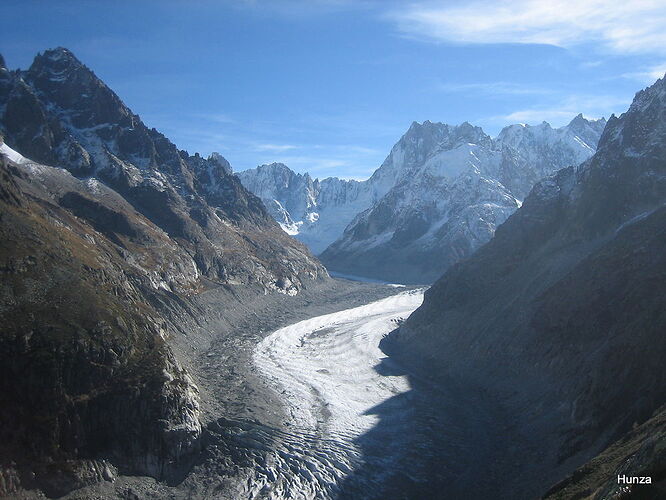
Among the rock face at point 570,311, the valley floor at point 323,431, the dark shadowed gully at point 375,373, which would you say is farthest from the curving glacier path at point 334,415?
the rock face at point 570,311

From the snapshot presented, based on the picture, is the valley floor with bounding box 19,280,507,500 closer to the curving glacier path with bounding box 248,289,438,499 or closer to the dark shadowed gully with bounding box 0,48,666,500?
the curving glacier path with bounding box 248,289,438,499

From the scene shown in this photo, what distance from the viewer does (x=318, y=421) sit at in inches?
3511

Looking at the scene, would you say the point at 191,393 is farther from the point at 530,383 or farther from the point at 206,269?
the point at 206,269

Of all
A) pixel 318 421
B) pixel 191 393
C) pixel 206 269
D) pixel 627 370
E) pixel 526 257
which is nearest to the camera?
pixel 627 370

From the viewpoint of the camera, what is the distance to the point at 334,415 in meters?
91.9

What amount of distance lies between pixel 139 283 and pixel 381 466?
279ft

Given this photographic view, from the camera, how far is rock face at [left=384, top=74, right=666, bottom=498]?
7125cm

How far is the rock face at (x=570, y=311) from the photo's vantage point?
234 feet

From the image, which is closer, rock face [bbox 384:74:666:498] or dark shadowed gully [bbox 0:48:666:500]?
dark shadowed gully [bbox 0:48:666:500]

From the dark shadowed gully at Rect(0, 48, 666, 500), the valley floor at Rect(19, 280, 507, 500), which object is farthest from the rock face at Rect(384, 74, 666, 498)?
the valley floor at Rect(19, 280, 507, 500)

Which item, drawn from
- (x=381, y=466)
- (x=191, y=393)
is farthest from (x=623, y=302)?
(x=191, y=393)

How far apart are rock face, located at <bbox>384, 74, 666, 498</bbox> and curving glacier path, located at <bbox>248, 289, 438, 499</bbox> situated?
12.0 m

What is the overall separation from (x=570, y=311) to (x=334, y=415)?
41.6 metres

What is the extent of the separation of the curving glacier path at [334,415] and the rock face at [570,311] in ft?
39.2
